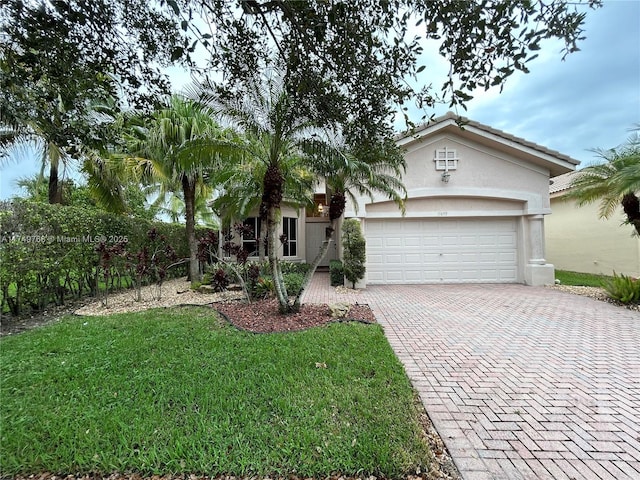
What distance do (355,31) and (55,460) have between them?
16.8ft


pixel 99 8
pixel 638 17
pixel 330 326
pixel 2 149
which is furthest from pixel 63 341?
pixel 638 17

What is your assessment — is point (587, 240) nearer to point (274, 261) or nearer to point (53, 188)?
point (274, 261)

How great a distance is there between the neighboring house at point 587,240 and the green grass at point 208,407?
11.8 meters

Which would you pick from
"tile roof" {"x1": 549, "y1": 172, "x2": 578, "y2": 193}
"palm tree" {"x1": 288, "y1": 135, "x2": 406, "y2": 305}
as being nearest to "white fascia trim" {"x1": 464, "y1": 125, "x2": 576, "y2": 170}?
"tile roof" {"x1": 549, "y1": 172, "x2": 578, "y2": 193}

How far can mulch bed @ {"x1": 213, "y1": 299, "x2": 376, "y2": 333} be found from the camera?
230 inches

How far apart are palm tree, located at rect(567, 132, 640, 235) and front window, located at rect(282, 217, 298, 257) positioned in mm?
11598

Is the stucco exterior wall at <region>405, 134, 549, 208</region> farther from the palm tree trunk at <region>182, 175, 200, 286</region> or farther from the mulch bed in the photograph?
the palm tree trunk at <region>182, 175, 200, 286</region>

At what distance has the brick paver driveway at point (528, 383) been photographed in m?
2.46

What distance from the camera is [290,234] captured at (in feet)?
51.0

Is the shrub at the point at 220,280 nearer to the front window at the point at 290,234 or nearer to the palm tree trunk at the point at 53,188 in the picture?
the front window at the point at 290,234

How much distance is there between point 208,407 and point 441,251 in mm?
10501

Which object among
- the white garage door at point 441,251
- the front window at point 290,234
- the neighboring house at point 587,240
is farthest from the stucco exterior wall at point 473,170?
the front window at point 290,234

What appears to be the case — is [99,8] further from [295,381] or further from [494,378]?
[494,378]

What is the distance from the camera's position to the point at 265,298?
8.29 meters
